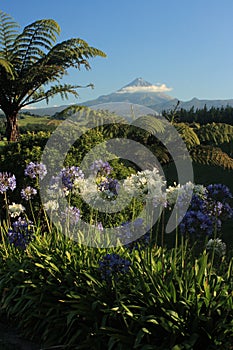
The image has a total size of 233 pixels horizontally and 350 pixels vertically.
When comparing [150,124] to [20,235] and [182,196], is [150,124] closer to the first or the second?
[20,235]

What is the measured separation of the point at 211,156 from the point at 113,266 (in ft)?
15.2

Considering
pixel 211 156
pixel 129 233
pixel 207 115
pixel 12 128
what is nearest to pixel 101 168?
pixel 129 233

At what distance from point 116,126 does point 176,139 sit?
1.02 meters

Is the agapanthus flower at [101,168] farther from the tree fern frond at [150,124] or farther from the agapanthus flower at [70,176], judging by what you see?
the tree fern frond at [150,124]

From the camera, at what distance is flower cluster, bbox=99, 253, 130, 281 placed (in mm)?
3139

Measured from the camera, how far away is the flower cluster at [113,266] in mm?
3139

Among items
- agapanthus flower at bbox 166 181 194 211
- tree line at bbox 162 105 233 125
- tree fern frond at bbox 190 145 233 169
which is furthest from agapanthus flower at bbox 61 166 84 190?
tree line at bbox 162 105 233 125

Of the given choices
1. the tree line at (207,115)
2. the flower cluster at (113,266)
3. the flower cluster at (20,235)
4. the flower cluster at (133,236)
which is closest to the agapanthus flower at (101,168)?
the flower cluster at (133,236)

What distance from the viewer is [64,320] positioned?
3.38m

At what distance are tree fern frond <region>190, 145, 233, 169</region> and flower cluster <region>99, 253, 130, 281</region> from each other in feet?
14.3

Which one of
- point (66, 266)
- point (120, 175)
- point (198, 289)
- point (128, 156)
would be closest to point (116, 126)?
point (128, 156)

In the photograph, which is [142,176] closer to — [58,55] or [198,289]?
[198,289]

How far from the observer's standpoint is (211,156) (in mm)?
7438

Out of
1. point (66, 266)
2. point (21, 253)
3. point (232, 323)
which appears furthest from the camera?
point (21, 253)
